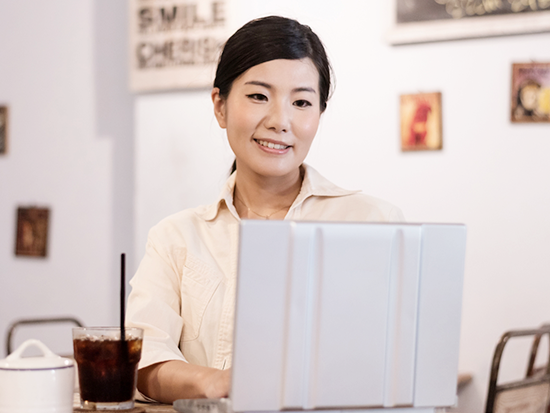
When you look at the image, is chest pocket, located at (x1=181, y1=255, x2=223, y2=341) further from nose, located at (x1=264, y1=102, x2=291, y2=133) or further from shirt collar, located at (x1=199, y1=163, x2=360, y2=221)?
nose, located at (x1=264, y1=102, x2=291, y2=133)

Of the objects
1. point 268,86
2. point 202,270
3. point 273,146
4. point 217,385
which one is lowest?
point 217,385

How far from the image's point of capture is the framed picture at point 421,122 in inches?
97.1

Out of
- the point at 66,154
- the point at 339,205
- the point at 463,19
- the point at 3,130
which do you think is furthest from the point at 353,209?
the point at 3,130

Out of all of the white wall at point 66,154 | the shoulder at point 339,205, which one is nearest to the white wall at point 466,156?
the white wall at point 66,154

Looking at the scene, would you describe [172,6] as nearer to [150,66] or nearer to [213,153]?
[150,66]

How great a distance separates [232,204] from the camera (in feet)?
4.66

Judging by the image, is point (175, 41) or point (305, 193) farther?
point (175, 41)

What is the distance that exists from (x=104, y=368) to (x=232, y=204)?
549 mm

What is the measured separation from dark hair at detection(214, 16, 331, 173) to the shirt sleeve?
36cm

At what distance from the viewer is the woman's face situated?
1295mm

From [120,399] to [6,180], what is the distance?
7.63 feet

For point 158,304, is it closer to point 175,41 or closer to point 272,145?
point 272,145

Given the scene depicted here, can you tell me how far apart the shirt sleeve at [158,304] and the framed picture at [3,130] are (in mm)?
1917

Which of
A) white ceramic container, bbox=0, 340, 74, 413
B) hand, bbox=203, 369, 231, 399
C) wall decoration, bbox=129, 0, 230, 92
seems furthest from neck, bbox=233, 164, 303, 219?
wall decoration, bbox=129, 0, 230, 92
